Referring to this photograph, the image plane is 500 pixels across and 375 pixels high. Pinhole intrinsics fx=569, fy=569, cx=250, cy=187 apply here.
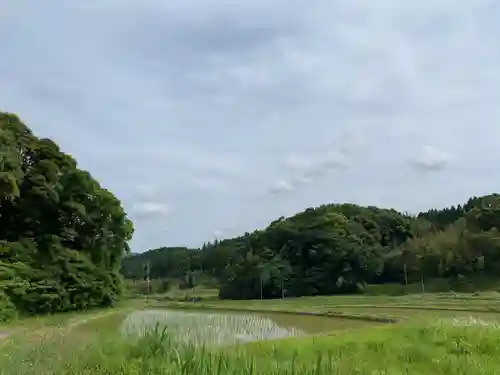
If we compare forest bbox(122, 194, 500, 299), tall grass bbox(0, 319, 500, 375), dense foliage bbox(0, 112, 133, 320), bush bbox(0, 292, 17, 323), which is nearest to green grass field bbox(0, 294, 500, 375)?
tall grass bbox(0, 319, 500, 375)

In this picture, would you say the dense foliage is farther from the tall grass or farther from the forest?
the forest

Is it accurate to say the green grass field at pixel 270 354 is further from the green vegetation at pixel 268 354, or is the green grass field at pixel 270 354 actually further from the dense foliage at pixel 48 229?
the dense foliage at pixel 48 229

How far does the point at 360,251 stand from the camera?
171 feet

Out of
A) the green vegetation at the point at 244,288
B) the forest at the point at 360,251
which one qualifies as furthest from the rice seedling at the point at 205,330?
the forest at the point at 360,251

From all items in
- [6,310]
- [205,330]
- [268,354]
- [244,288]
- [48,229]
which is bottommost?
[268,354]

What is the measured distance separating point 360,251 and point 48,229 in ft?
101

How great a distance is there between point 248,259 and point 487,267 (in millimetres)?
24101

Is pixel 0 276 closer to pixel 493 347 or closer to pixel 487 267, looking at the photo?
pixel 493 347

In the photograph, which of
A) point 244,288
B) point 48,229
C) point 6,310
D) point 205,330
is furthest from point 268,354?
point 244,288

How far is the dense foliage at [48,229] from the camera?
2486 centimetres

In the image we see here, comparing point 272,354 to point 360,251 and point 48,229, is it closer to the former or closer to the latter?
point 48,229

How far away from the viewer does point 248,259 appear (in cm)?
5872

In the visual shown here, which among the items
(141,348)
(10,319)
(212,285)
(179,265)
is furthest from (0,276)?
(179,265)

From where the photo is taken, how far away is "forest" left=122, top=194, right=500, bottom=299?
45.2 meters
